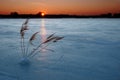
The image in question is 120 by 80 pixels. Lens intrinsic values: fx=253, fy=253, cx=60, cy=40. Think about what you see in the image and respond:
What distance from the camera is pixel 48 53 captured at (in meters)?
7.39

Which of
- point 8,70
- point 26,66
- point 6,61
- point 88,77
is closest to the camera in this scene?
point 88,77

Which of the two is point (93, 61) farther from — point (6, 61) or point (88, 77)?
point (6, 61)

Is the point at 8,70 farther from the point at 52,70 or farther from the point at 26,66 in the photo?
the point at 52,70

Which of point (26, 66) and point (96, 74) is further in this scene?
point (26, 66)

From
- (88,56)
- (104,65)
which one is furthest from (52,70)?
(88,56)

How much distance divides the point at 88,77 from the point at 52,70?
0.87m

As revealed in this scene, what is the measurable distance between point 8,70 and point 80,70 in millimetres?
1503

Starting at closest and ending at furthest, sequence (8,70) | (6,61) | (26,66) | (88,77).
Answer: (88,77)
(8,70)
(26,66)
(6,61)

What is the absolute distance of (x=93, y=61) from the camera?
6.28 m

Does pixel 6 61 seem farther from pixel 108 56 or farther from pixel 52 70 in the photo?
pixel 108 56

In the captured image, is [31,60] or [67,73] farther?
[31,60]

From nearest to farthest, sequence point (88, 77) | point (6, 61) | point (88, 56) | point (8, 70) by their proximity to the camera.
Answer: point (88, 77), point (8, 70), point (6, 61), point (88, 56)

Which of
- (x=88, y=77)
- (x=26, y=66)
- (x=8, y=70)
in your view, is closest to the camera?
(x=88, y=77)

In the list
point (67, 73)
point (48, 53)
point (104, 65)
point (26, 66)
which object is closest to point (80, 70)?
point (67, 73)
